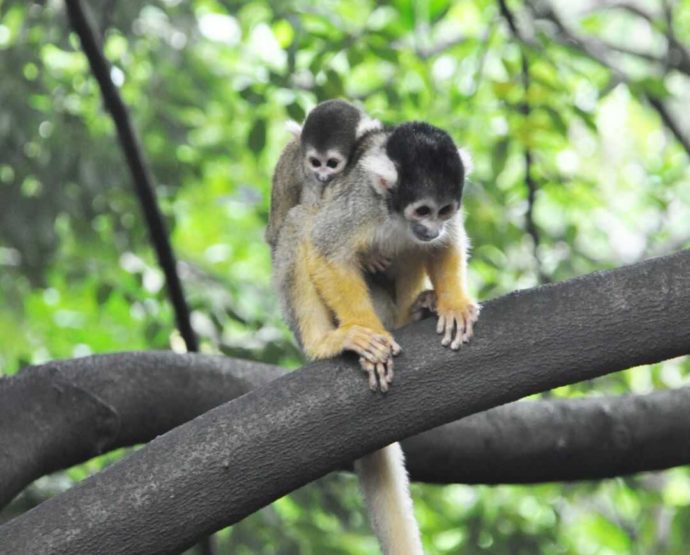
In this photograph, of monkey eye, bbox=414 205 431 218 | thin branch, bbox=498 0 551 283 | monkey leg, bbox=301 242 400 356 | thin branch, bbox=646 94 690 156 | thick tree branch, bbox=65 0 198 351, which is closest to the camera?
monkey leg, bbox=301 242 400 356

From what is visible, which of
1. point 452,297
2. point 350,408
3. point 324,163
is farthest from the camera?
point 324,163

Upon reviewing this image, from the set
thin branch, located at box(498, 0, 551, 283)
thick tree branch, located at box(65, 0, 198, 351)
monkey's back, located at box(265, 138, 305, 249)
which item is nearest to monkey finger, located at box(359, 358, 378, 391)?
monkey's back, located at box(265, 138, 305, 249)

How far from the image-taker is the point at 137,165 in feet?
16.7

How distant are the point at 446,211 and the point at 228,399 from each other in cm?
130

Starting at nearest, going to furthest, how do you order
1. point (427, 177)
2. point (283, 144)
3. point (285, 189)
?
point (427, 177) → point (285, 189) → point (283, 144)

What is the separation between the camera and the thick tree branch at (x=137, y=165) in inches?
190

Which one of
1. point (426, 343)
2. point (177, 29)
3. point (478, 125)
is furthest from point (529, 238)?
point (426, 343)

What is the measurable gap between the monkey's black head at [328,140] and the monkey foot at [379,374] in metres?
1.26

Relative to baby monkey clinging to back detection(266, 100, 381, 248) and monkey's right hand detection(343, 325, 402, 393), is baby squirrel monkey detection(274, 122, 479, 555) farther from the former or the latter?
baby monkey clinging to back detection(266, 100, 381, 248)

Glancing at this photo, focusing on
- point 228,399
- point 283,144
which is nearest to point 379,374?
point 228,399

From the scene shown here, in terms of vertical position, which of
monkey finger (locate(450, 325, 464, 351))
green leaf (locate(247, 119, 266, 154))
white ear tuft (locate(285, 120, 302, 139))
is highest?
green leaf (locate(247, 119, 266, 154))

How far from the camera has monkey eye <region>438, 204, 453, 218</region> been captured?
3.81 m

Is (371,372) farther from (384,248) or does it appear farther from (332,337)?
(384,248)

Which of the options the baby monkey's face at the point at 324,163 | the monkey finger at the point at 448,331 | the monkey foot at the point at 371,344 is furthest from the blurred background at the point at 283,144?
the monkey finger at the point at 448,331
